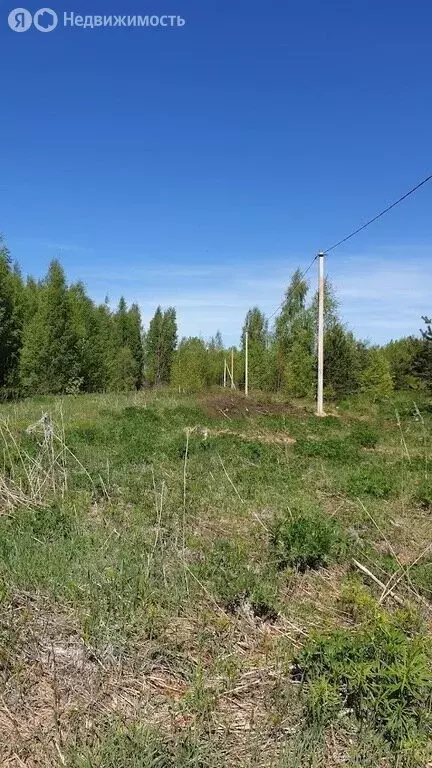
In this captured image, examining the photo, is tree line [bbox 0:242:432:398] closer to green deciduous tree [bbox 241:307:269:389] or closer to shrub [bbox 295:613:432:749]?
green deciduous tree [bbox 241:307:269:389]

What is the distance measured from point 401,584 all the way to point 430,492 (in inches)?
88.9

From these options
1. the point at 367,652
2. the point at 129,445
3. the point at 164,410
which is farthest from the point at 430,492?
the point at 164,410

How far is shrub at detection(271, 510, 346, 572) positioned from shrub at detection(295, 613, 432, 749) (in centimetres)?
136

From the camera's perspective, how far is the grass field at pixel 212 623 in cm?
216

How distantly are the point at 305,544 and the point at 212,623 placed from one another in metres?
1.08

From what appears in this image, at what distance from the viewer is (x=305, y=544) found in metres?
3.91

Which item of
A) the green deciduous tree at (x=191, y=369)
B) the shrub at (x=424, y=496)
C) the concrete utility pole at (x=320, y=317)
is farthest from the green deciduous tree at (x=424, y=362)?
the green deciduous tree at (x=191, y=369)

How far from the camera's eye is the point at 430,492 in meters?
5.66

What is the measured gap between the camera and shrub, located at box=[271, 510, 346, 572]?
12.7ft

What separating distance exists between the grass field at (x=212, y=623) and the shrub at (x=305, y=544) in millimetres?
15

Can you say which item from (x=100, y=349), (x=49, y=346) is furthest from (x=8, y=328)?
(x=100, y=349)

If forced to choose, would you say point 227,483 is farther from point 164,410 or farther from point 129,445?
point 164,410

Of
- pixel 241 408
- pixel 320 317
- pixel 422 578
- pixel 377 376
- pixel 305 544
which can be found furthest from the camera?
pixel 377 376

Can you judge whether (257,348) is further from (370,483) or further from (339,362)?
(370,483)
